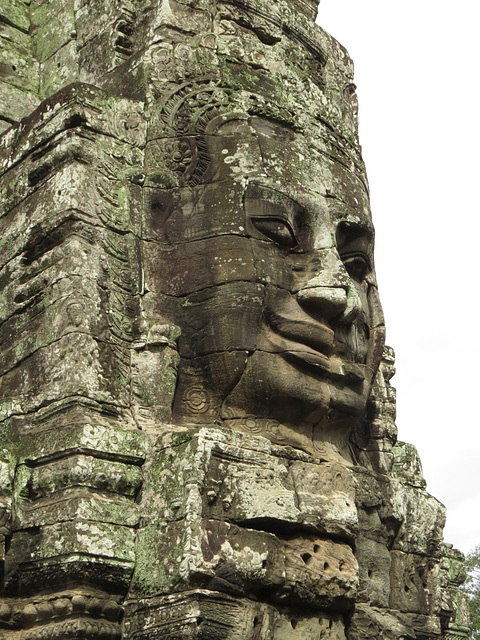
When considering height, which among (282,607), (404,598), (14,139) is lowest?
(282,607)

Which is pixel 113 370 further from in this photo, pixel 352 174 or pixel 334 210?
pixel 352 174

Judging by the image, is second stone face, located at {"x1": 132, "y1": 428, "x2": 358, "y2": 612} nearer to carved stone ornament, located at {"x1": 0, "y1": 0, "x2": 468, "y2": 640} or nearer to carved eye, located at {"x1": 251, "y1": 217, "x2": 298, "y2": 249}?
carved stone ornament, located at {"x1": 0, "y1": 0, "x2": 468, "y2": 640}

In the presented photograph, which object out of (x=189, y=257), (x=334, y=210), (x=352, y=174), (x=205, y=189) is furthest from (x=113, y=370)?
(x=352, y=174)

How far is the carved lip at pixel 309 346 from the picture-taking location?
7.66 metres

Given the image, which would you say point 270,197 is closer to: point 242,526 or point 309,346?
point 309,346

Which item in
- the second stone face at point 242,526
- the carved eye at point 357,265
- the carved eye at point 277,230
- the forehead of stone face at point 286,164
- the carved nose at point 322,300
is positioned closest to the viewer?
the second stone face at point 242,526

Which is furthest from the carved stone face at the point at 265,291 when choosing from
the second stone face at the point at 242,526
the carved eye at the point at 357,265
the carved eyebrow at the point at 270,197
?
the second stone face at the point at 242,526

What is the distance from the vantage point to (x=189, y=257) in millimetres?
7859

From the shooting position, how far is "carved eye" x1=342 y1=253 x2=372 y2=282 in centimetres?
859

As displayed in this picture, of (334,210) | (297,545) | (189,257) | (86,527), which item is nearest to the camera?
(86,527)

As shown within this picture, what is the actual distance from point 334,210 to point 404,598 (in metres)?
3.11

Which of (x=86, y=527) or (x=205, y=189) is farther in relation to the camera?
(x=205, y=189)

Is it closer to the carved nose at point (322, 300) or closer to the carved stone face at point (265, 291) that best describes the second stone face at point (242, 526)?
the carved stone face at point (265, 291)

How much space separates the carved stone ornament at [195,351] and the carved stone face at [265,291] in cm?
2
